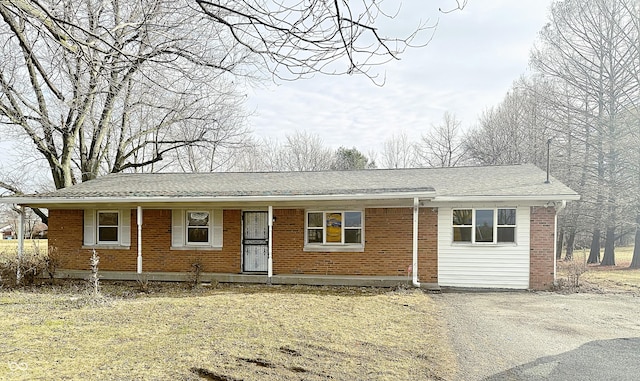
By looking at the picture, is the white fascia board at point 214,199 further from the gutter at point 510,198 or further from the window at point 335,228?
the window at point 335,228

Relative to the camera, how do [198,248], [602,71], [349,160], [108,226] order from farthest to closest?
[349,160] < [602,71] < [108,226] < [198,248]

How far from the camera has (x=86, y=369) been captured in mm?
5363

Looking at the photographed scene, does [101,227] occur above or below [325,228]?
below

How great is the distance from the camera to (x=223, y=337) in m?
6.82

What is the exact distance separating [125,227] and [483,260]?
37.4 feet

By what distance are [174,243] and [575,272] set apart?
1252cm

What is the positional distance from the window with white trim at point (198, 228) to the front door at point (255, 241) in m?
1.24

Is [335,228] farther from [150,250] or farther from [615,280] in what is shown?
[615,280]

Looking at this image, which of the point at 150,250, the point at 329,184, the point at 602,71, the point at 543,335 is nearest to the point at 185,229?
the point at 150,250

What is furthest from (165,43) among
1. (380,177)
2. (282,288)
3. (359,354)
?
(380,177)

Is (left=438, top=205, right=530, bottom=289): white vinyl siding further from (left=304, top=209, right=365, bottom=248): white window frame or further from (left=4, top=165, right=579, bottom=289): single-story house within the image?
(left=304, top=209, right=365, bottom=248): white window frame

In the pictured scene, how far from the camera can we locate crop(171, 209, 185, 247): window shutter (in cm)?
1402

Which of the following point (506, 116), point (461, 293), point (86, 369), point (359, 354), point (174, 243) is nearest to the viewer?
point (86, 369)

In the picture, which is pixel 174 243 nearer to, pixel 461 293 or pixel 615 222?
pixel 461 293
